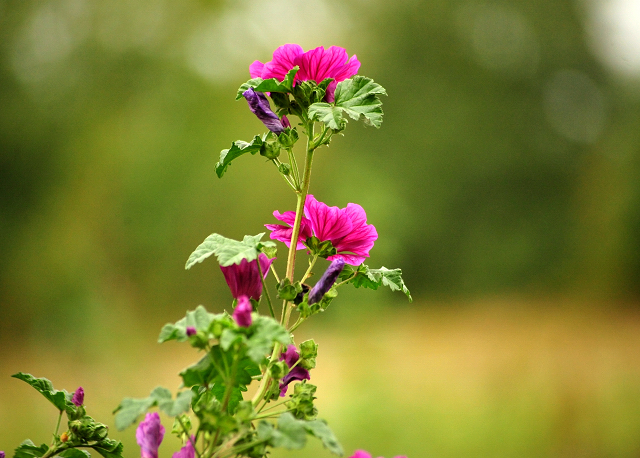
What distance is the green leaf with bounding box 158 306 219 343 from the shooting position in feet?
0.85

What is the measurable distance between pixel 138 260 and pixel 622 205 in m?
2.09

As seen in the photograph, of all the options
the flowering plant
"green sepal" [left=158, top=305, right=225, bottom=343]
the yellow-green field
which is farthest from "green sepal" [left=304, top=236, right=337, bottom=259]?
the yellow-green field

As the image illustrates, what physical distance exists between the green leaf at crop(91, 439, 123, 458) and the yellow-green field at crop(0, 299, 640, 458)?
1.58 metres

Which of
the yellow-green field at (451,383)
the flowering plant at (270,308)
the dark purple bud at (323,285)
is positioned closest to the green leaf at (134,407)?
the flowering plant at (270,308)

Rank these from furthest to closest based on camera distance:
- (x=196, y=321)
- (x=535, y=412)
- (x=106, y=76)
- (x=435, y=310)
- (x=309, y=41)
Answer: (x=435, y=310) < (x=106, y=76) < (x=309, y=41) < (x=535, y=412) < (x=196, y=321)

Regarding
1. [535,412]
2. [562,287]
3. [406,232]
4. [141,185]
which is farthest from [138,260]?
[562,287]

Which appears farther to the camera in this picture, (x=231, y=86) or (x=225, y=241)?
(x=231, y=86)

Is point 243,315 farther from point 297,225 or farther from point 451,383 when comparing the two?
point 451,383

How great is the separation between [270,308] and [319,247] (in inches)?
2.9

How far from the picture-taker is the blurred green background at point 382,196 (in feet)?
7.50

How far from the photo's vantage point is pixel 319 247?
1.21ft

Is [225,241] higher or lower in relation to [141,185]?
lower

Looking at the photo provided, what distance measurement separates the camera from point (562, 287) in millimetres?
2697

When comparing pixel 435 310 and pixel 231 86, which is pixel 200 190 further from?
pixel 435 310
